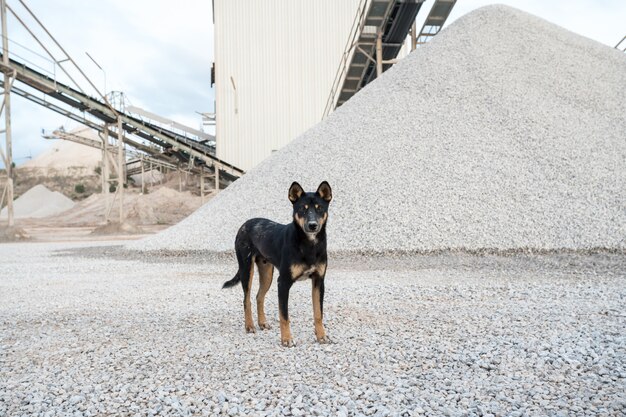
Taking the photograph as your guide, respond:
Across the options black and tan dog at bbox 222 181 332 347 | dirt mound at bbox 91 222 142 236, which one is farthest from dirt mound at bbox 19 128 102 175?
black and tan dog at bbox 222 181 332 347

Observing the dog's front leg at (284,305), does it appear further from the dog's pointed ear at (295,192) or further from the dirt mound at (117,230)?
the dirt mound at (117,230)

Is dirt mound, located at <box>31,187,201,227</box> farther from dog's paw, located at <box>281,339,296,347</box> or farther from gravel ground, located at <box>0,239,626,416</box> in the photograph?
dog's paw, located at <box>281,339,296,347</box>

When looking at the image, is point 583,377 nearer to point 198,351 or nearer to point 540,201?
point 198,351

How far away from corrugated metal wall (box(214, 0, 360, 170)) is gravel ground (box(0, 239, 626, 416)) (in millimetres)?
19558

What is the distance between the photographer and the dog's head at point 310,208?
355 cm

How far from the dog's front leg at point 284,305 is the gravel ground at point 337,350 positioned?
0.11 meters

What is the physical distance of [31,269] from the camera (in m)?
9.99

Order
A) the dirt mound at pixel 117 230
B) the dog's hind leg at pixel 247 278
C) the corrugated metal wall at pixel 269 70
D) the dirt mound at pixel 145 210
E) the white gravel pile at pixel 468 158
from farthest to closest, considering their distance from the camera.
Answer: the corrugated metal wall at pixel 269 70, the dirt mound at pixel 145 210, the dirt mound at pixel 117 230, the white gravel pile at pixel 468 158, the dog's hind leg at pixel 247 278

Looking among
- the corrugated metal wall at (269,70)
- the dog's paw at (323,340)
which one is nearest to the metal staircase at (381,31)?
the corrugated metal wall at (269,70)

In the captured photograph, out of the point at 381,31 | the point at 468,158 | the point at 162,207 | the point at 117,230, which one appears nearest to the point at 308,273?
the point at 468,158

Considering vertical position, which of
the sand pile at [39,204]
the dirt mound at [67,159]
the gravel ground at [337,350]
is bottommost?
the gravel ground at [337,350]

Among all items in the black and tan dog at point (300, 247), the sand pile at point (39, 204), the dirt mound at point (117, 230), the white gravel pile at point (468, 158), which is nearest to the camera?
the black and tan dog at point (300, 247)

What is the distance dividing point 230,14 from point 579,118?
2029 centimetres

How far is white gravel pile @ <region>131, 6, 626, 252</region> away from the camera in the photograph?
31.6 feet
